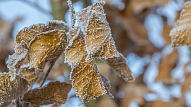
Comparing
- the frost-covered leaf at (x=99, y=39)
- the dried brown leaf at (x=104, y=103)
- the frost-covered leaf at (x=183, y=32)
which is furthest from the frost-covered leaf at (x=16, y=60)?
the dried brown leaf at (x=104, y=103)

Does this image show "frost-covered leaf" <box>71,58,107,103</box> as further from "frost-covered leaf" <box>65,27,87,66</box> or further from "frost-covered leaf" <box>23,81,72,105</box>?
"frost-covered leaf" <box>23,81,72,105</box>

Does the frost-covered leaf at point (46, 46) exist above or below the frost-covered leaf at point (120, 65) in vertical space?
above

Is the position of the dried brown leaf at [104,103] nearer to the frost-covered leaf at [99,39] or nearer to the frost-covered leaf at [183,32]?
the frost-covered leaf at [183,32]

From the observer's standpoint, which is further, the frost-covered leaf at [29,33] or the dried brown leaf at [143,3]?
the dried brown leaf at [143,3]

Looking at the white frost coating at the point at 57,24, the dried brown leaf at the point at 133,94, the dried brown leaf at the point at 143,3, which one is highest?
the dried brown leaf at the point at 143,3

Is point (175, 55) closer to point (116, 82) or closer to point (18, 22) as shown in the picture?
point (116, 82)

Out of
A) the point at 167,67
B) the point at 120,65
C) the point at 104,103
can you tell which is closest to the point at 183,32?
the point at 120,65
